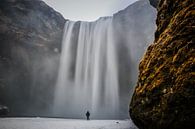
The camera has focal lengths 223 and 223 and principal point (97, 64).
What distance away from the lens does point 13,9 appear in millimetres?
52719

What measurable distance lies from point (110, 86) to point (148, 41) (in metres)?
15.5

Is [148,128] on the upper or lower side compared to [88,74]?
upper

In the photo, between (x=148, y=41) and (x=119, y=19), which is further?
(x=119, y=19)

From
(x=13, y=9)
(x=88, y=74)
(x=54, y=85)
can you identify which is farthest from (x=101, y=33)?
(x=13, y=9)

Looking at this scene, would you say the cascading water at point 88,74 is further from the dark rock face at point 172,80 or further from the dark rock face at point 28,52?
the dark rock face at point 172,80

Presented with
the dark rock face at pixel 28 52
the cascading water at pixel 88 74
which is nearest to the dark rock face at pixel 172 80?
the cascading water at pixel 88 74

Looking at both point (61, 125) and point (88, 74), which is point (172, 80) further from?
point (88, 74)

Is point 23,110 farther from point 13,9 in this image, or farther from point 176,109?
point 176,109

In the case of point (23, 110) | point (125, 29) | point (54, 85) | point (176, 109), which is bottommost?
point (23, 110)

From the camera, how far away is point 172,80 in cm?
705

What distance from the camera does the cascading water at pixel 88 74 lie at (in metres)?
55.8

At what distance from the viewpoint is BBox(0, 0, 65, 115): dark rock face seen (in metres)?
51.2

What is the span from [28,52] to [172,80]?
51.6 m

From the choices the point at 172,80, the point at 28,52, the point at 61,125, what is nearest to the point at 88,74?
the point at 28,52
